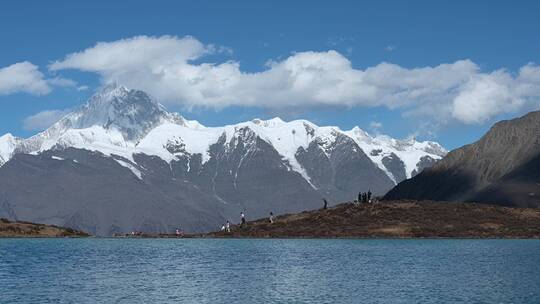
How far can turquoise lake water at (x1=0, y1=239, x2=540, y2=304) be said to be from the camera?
290ft

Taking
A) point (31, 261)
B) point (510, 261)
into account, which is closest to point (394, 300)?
point (510, 261)

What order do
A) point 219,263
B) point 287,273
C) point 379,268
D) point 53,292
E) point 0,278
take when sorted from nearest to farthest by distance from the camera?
1. point 53,292
2. point 0,278
3. point 287,273
4. point 379,268
5. point 219,263

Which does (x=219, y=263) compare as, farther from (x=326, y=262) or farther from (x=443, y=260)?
(x=443, y=260)

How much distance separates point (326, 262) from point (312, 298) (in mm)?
51425

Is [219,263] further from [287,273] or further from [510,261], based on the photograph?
[510,261]

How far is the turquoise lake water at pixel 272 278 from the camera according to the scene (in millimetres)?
88312

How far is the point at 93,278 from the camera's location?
108688 millimetres

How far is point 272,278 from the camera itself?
109375 millimetres

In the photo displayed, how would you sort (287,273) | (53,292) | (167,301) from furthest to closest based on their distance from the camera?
(287,273), (53,292), (167,301)

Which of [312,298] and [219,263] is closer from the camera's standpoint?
[312,298]

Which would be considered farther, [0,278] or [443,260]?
[443,260]

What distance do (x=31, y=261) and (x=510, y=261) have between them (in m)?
85.8

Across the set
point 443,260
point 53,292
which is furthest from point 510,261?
point 53,292

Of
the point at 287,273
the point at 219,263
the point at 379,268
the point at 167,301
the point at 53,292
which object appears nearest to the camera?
the point at 167,301
